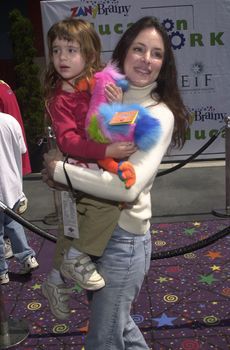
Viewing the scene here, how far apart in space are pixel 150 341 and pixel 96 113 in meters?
1.79

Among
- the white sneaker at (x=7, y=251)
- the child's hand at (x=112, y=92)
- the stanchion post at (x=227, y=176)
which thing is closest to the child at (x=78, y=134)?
the child's hand at (x=112, y=92)

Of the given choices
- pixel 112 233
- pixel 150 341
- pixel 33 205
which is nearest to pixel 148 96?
pixel 112 233

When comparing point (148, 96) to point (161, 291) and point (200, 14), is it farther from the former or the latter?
point (200, 14)

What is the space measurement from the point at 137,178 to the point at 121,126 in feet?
0.67

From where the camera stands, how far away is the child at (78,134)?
1824 mm

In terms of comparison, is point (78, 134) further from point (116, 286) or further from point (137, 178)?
point (116, 286)

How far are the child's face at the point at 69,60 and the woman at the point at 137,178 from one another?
0.17 meters

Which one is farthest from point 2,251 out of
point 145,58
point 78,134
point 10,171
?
point 145,58

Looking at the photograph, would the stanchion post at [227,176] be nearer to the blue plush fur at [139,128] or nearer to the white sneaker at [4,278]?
the white sneaker at [4,278]

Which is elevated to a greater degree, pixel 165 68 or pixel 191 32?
pixel 191 32

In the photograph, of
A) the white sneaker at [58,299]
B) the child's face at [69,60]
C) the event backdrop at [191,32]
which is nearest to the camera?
the child's face at [69,60]

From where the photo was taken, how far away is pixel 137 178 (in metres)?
1.73

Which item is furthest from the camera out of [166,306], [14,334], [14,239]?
[14,239]

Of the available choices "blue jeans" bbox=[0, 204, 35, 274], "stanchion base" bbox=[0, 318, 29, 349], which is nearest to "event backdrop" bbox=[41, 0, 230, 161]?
"blue jeans" bbox=[0, 204, 35, 274]
